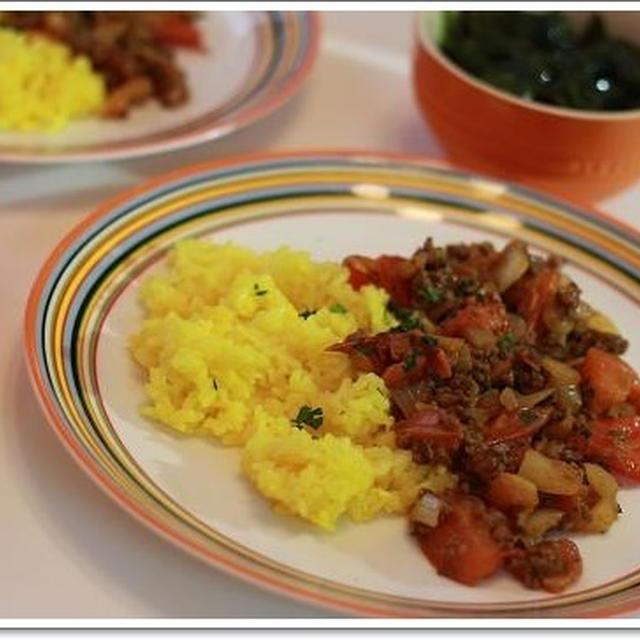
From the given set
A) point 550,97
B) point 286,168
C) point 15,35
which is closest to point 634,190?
point 550,97

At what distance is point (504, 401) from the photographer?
168 cm

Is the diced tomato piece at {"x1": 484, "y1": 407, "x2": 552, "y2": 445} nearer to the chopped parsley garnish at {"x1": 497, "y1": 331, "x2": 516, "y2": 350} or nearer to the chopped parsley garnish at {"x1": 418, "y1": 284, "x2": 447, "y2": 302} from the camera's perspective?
the chopped parsley garnish at {"x1": 497, "y1": 331, "x2": 516, "y2": 350}

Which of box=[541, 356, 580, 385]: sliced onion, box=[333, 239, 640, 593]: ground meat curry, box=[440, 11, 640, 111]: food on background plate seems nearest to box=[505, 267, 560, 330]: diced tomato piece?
box=[333, 239, 640, 593]: ground meat curry

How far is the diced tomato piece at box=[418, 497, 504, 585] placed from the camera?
147cm

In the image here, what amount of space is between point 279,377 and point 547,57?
1.06 meters

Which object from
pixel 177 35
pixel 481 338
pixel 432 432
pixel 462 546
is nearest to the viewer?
pixel 462 546

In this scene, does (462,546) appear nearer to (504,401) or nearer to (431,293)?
(504,401)

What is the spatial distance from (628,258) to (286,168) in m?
0.63

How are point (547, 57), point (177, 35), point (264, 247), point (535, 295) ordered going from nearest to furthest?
1. point (535, 295)
2. point (264, 247)
3. point (547, 57)
4. point (177, 35)

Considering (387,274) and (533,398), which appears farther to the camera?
(387,274)

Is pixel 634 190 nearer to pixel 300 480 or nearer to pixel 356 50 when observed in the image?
pixel 356 50

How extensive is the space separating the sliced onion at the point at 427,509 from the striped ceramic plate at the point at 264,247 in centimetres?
3

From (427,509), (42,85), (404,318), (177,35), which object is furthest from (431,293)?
(177,35)

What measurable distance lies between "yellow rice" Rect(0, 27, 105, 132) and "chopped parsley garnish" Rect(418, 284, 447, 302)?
819mm
